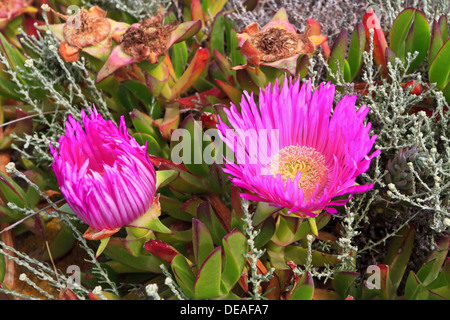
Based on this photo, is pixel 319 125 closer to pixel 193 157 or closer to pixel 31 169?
pixel 193 157

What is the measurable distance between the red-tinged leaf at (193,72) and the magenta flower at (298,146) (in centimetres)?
24

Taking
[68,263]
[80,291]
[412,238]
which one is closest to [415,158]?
[412,238]

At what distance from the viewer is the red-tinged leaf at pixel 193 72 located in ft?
3.45

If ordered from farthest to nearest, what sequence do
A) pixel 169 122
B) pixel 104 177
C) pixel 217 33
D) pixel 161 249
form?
pixel 217 33
pixel 169 122
pixel 161 249
pixel 104 177

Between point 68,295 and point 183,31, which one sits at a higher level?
point 183,31

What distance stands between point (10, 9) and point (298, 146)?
0.78m

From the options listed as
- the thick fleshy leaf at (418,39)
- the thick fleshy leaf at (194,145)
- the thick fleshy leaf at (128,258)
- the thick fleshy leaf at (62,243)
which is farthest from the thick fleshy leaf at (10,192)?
the thick fleshy leaf at (418,39)

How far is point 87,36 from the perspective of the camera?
101 centimetres

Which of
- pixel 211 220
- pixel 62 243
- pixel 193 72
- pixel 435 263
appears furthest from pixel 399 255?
pixel 62 243

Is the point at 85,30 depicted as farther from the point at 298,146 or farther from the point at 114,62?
the point at 298,146

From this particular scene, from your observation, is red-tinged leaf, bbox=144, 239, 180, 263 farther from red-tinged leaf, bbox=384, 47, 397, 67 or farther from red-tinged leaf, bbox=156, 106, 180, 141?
red-tinged leaf, bbox=384, 47, 397, 67

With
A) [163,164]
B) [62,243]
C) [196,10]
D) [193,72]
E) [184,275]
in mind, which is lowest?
[62,243]

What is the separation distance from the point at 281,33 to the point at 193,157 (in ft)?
0.96
